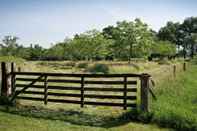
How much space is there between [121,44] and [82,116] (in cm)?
5010

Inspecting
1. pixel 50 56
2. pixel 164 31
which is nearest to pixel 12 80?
pixel 50 56

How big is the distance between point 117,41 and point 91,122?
51967mm

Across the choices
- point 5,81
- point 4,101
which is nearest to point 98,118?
point 4,101

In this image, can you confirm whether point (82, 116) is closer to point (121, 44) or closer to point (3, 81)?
point (3, 81)

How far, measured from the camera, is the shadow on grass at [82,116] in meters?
9.96

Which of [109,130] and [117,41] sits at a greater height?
[117,41]

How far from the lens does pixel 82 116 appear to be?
Answer: 10.8 meters

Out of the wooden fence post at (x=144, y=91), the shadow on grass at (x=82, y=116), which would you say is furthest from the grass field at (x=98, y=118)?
the wooden fence post at (x=144, y=91)

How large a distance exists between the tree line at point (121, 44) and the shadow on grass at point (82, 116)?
4686cm

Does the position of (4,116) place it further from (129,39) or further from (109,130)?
(129,39)

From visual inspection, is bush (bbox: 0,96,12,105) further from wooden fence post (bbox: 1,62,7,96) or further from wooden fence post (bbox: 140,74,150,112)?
wooden fence post (bbox: 140,74,150,112)

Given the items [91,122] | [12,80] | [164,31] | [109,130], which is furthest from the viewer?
[164,31]

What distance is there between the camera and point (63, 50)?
283ft

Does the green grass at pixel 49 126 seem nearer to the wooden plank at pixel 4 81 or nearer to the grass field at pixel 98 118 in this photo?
the grass field at pixel 98 118
